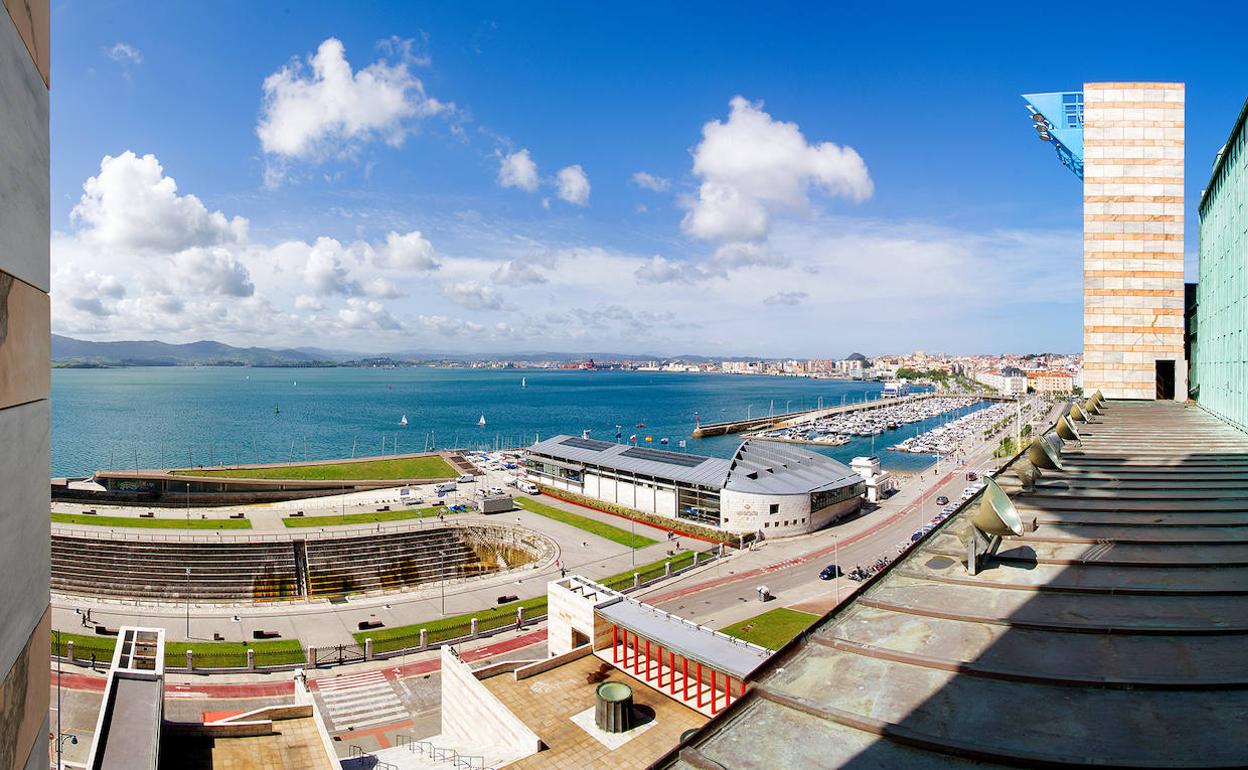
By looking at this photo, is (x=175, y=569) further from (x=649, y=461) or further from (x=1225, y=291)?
(x=1225, y=291)

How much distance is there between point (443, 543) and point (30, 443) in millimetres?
43368

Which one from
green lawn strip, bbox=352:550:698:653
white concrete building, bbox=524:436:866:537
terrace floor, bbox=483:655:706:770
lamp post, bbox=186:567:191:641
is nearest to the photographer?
terrace floor, bbox=483:655:706:770

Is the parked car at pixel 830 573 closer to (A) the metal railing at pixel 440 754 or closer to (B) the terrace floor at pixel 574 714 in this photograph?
(B) the terrace floor at pixel 574 714

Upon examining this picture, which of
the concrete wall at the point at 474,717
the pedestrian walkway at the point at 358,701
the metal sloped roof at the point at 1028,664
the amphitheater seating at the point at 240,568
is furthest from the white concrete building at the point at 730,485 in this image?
the metal sloped roof at the point at 1028,664

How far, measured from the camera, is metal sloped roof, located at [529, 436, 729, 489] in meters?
45.5

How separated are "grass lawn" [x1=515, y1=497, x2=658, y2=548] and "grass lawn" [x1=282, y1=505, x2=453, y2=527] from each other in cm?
660

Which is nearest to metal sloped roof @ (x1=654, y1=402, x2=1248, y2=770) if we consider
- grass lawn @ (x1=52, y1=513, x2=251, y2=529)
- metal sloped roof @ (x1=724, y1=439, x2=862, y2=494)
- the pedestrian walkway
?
the pedestrian walkway

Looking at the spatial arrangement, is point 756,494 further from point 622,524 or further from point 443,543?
point 443,543

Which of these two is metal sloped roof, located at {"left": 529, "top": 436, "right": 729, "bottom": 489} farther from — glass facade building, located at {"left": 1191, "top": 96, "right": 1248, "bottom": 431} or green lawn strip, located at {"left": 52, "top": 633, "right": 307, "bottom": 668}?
glass facade building, located at {"left": 1191, "top": 96, "right": 1248, "bottom": 431}

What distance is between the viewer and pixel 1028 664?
4781mm

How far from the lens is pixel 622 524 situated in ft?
150

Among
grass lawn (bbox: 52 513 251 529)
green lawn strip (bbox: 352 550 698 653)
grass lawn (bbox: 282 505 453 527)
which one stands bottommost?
green lawn strip (bbox: 352 550 698 653)

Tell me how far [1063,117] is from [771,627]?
26998 millimetres

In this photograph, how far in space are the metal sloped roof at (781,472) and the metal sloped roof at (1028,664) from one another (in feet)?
116
